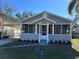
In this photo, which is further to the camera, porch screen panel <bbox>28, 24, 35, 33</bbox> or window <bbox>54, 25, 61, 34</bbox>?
porch screen panel <bbox>28, 24, 35, 33</bbox>

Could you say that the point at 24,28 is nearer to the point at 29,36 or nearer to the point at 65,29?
the point at 29,36

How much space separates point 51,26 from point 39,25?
6.12 ft

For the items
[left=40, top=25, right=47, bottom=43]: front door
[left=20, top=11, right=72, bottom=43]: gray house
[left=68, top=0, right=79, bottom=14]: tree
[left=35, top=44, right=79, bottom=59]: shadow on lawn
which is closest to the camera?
[left=35, top=44, right=79, bottom=59]: shadow on lawn

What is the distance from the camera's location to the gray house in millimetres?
26734

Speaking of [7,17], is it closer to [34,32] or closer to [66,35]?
[34,32]

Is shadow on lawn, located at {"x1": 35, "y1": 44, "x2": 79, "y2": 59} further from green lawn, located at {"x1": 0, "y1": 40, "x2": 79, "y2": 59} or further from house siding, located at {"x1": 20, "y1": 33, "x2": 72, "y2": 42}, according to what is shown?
house siding, located at {"x1": 20, "y1": 33, "x2": 72, "y2": 42}

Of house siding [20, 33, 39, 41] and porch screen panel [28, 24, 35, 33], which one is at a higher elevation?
porch screen panel [28, 24, 35, 33]

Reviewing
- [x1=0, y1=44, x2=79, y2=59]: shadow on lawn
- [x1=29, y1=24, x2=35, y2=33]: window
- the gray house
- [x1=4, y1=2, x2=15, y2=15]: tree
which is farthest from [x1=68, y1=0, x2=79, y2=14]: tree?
[x1=4, y1=2, x2=15, y2=15]: tree

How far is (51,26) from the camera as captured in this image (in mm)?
28078

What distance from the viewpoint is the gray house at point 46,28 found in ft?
87.7

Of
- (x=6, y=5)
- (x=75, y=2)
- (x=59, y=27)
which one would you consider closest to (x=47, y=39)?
(x=59, y=27)

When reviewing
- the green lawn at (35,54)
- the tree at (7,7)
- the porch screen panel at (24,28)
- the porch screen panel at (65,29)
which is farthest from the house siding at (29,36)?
the tree at (7,7)

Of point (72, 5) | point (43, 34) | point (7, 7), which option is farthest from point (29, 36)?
point (7, 7)

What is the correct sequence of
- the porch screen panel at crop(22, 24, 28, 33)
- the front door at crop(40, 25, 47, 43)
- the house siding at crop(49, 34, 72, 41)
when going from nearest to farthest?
1. the house siding at crop(49, 34, 72, 41)
2. the front door at crop(40, 25, 47, 43)
3. the porch screen panel at crop(22, 24, 28, 33)
